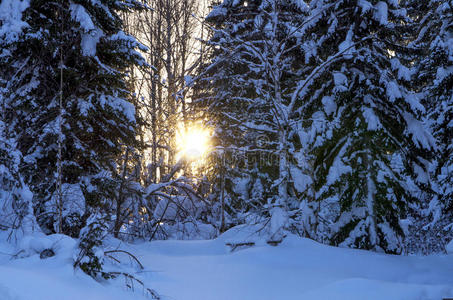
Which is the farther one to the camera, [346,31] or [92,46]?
[346,31]

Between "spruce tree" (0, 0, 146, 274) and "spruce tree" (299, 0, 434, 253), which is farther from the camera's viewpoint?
"spruce tree" (299, 0, 434, 253)

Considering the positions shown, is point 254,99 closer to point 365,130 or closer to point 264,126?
point 264,126

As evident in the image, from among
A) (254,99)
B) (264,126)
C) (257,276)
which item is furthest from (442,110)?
(257,276)

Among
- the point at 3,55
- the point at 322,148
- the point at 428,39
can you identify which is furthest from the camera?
the point at 428,39

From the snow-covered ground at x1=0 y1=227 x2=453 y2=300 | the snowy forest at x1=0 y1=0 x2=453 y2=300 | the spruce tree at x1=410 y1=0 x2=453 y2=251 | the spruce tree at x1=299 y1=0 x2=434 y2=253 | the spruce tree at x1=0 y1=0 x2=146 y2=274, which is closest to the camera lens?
the snow-covered ground at x1=0 y1=227 x2=453 y2=300

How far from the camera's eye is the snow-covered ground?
4039mm

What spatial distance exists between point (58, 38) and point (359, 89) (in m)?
8.31

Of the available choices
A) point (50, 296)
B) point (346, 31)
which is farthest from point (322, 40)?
point (50, 296)

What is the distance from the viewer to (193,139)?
12695 mm

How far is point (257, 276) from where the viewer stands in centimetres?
603

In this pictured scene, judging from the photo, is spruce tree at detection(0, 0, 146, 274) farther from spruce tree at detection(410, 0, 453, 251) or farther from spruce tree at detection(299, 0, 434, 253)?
spruce tree at detection(410, 0, 453, 251)

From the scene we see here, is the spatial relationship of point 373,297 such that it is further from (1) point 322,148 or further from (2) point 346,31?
(2) point 346,31

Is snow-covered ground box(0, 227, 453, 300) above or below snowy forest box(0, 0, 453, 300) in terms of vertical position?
below

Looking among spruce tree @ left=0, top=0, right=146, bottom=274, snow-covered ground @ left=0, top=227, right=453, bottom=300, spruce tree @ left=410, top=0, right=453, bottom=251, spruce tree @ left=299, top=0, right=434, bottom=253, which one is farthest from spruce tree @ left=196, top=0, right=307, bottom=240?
spruce tree @ left=410, top=0, right=453, bottom=251
